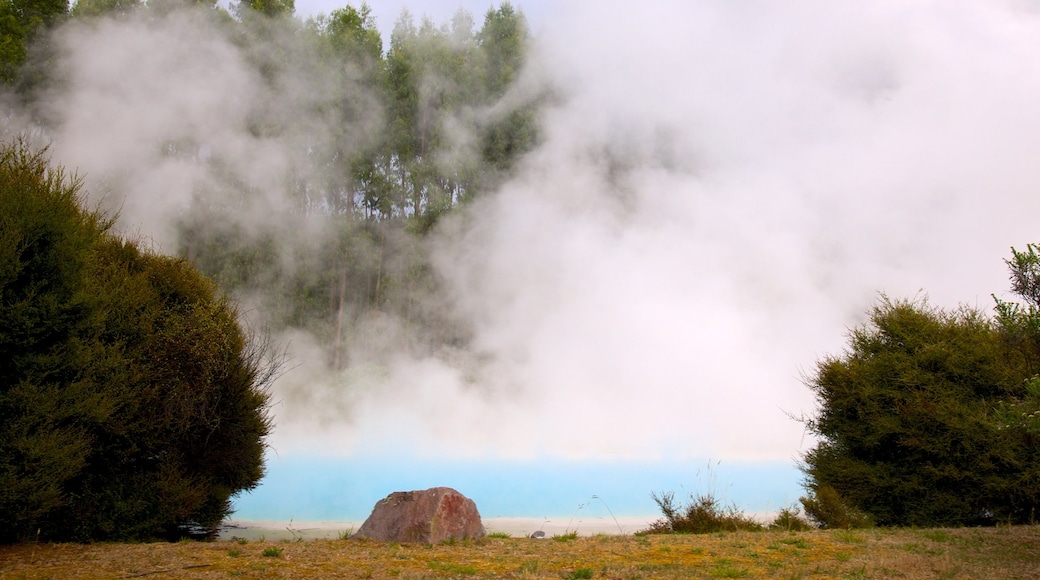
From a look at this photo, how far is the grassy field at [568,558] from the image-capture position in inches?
340

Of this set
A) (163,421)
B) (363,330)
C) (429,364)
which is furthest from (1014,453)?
(363,330)

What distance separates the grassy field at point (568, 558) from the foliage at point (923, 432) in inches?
105

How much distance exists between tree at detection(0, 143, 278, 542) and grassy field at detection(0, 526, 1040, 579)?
126cm

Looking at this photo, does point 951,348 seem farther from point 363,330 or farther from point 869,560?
point 363,330

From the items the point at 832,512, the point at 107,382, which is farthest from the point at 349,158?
the point at 832,512

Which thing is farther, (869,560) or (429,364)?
(429,364)

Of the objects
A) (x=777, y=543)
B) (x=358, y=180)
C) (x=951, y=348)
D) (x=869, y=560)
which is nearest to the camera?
(x=869, y=560)

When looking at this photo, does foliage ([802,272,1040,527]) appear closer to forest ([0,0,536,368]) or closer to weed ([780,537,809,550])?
weed ([780,537,809,550])

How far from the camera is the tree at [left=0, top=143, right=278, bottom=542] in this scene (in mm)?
10258

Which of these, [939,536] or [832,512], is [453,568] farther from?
[832,512]

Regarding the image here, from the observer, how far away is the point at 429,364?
36.6 meters

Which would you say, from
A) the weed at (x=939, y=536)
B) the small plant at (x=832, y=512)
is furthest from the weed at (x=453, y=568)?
the small plant at (x=832, y=512)

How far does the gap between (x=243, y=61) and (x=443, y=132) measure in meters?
11.3

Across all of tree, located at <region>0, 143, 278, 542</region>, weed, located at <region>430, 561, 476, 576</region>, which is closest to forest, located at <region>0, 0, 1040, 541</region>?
tree, located at <region>0, 143, 278, 542</region>
